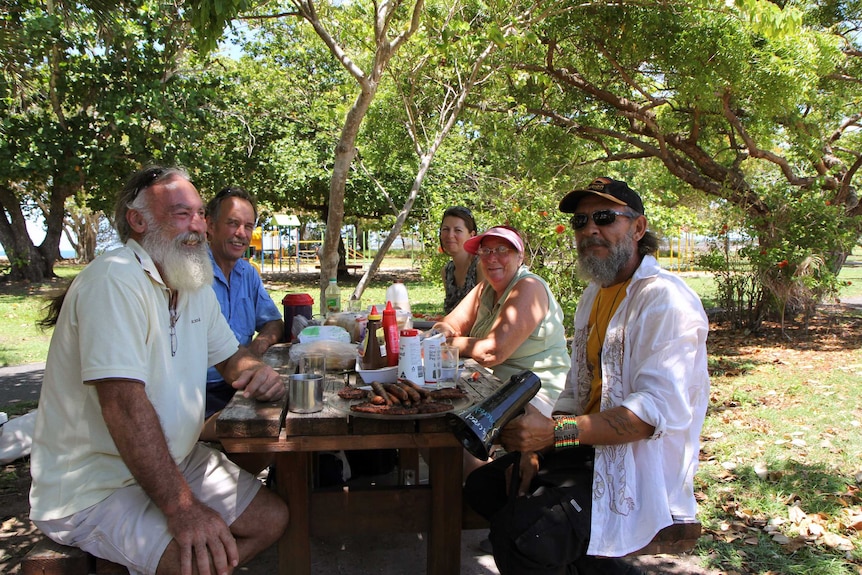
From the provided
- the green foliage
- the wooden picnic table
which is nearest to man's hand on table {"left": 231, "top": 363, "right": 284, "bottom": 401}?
the wooden picnic table

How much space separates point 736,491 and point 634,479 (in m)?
2.23

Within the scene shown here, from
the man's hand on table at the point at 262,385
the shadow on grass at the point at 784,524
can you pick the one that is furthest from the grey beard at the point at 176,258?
the shadow on grass at the point at 784,524

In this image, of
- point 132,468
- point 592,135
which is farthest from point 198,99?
point 132,468

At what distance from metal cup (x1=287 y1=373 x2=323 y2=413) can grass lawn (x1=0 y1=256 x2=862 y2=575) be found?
116 cm

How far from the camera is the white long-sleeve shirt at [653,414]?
6.72 ft

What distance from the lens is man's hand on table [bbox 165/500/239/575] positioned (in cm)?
189

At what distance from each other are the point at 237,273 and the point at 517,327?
1.87m

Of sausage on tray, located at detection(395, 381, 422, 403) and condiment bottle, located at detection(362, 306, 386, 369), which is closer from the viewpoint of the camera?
sausage on tray, located at detection(395, 381, 422, 403)

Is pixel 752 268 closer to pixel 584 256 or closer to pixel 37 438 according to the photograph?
pixel 584 256

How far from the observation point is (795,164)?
39.3 feet

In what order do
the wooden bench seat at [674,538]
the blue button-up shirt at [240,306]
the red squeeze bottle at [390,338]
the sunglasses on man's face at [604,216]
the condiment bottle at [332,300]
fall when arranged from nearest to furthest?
the wooden bench seat at [674,538] → the sunglasses on man's face at [604,216] → the red squeeze bottle at [390,338] → the blue button-up shirt at [240,306] → the condiment bottle at [332,300]

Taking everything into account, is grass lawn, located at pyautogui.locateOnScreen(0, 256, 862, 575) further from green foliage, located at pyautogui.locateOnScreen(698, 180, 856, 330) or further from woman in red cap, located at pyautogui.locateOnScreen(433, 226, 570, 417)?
woman in red cap, located at pyautogui.locateOnScreen(433, 226, 570, 417)

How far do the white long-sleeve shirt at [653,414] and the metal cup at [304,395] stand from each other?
974 mm

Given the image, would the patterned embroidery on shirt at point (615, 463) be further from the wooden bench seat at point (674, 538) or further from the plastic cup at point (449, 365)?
the plastic cup at point (449, 365)
